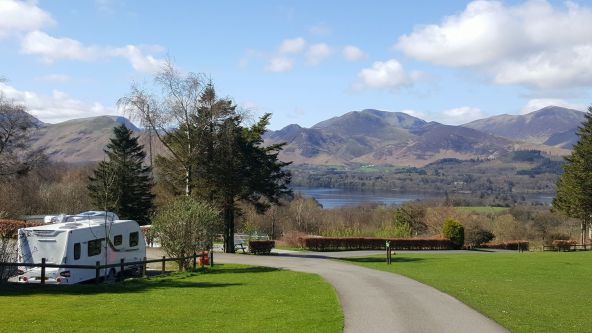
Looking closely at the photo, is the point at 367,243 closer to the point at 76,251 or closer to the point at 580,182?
the point at 580,182

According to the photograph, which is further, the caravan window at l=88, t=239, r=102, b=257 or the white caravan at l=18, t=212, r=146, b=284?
the caravan window at l=88, t=239, r=102, b=257

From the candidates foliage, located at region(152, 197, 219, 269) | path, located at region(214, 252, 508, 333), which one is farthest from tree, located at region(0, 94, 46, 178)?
path, located at region(214, 252, 508, 333)

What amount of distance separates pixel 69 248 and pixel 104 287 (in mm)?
3585

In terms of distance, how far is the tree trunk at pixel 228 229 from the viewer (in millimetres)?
40312

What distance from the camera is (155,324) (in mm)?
13062

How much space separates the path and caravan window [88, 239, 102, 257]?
9.95 metres

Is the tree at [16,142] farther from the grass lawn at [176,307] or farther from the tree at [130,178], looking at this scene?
the grass lawn at [176,307]

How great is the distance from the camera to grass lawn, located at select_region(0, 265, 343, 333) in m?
12.7

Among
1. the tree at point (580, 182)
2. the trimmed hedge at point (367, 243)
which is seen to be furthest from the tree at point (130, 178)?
the tree at point (580, 182)

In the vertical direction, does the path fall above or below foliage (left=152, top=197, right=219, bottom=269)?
below

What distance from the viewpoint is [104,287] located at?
65.5ft

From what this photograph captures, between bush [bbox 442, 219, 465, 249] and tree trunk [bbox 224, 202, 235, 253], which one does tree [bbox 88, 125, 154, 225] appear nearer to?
tree trunk [bbox 224, 202, 235, 253]

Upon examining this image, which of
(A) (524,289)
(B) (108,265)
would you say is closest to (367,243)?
(A) (524,289)

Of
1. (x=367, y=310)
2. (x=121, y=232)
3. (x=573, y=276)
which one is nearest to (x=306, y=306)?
(x=367, y=310)
